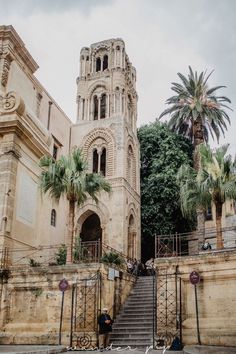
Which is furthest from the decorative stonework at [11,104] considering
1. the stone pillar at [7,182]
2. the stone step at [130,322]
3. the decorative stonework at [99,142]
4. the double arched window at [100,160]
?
the double arched window at [100,160]

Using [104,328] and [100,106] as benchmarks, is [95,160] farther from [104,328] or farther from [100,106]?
[104,328]

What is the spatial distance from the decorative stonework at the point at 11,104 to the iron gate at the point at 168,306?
9671mm

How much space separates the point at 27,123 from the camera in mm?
19516

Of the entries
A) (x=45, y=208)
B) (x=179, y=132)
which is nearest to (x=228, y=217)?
(x=179, y=132)

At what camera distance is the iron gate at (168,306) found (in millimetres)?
13992

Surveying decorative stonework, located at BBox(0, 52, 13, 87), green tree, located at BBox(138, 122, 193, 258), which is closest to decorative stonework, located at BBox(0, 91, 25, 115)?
decorative stonework, located at BBox(0, 52, 13, 87)

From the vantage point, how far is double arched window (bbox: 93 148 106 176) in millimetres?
34044

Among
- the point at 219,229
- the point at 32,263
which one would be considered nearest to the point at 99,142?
the point at 32,263

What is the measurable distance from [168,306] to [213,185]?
16.7 feet

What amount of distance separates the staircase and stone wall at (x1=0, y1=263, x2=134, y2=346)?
2.16 feet

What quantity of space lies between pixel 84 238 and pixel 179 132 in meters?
11.9

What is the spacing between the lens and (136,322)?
16172 mm

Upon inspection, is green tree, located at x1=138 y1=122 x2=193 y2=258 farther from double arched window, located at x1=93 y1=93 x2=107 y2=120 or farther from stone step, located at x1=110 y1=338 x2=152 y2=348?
stone step, located at x1=110 y1=338 x2=152 y2=348

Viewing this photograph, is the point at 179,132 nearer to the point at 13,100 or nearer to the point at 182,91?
the point at 182,91
